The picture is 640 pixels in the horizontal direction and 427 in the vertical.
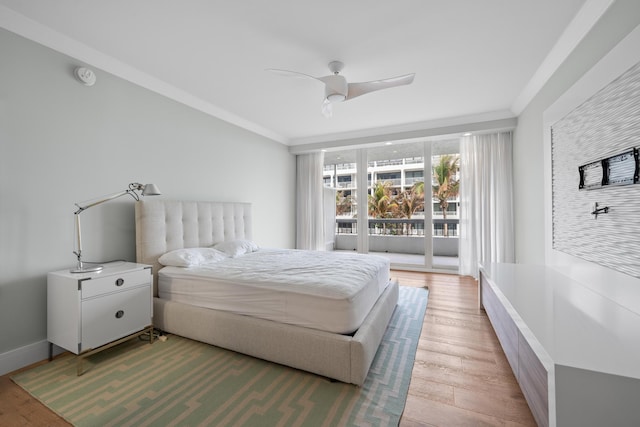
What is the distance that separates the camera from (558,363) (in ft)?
3.22

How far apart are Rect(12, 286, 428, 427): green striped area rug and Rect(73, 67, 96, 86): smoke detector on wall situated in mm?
2345

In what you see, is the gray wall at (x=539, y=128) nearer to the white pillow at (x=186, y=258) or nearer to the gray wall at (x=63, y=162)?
the white pillow at (x=186, y=258)

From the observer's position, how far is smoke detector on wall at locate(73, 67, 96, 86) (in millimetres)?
2307

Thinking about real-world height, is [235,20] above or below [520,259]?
above

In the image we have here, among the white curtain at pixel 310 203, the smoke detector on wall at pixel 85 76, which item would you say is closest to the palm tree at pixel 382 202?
the white curtain at pixel 310 203

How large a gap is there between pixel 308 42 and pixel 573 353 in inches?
103

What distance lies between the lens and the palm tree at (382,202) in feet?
17.8

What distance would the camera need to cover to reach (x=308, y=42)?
2.30 meters

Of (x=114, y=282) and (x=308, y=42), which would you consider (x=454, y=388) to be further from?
(x=308, y=42)

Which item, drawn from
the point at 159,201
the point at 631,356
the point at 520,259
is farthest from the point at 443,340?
the point at 159,201

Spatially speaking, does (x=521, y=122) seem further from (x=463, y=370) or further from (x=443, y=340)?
(x=463, y=370)

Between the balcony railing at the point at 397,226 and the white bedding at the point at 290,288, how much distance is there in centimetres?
269

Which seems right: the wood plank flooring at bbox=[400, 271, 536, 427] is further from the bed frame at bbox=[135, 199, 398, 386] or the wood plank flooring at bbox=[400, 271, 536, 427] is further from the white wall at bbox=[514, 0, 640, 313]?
the white wall at bbox=[514, 0, 640, 313]

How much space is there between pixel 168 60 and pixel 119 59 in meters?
0.45
